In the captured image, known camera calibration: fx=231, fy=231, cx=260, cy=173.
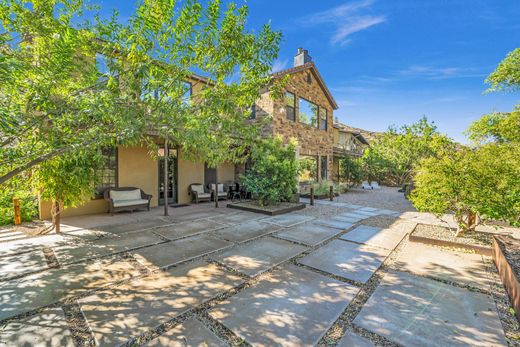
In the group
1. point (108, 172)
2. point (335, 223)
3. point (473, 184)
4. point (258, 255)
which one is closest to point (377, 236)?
point (335, 223)

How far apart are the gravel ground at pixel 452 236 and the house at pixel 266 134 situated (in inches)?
202

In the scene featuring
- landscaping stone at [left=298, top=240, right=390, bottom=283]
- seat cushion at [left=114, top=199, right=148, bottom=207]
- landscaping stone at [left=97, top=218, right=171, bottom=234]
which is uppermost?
seat cushion at [left=114, top=199, right=148, bottom=207]

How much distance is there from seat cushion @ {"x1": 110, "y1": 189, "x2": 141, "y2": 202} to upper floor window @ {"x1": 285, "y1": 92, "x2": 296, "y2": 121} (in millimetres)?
8622

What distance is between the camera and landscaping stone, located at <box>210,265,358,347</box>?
2389 millimetres

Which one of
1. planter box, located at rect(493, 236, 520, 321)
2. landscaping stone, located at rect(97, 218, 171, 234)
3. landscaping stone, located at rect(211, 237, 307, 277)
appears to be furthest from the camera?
landscaping stone, located at rect(97, 218, 171, 234)

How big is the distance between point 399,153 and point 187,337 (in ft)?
75.1

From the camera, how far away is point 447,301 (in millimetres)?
3051

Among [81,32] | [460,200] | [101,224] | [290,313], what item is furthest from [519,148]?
[101,224]

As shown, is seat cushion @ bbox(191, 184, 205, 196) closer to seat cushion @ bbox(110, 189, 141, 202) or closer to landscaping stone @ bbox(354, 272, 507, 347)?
seat cushion @ bbox(110, 189, 141, 202)

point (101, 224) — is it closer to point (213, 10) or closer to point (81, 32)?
point (81, 32)

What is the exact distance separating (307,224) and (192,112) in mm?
4756

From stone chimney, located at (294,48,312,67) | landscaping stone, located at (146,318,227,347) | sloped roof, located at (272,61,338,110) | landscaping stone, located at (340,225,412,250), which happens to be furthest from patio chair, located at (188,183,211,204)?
stone chimney, located at (294,48,312,67)

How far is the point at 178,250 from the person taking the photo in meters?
4.74

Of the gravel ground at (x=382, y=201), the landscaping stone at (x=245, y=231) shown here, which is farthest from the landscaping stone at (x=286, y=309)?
the gravel ground at (x=382, y=201)
